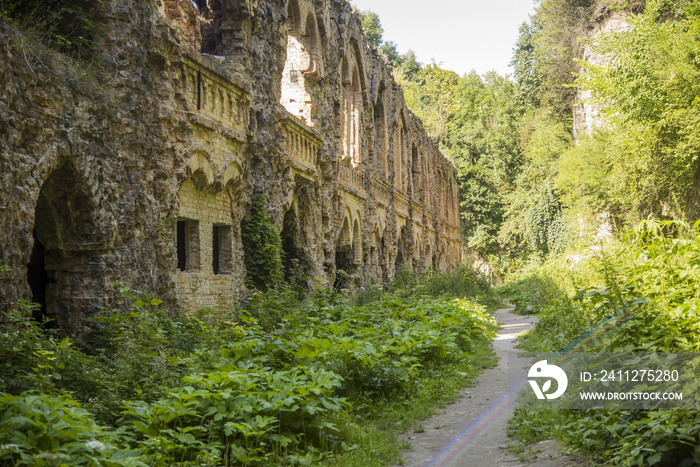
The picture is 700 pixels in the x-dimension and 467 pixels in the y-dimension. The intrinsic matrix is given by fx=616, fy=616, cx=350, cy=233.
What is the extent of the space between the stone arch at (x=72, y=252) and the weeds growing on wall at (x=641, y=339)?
506cm

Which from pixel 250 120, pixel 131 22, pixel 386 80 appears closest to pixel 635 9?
pixel 386 80

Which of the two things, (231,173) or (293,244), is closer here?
(231,173)

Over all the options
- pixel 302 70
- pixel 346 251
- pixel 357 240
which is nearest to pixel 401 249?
pixel 357 240

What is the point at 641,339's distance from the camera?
18.7 feet

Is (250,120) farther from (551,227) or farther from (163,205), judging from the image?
(551,227)

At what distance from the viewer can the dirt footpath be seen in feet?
17.8

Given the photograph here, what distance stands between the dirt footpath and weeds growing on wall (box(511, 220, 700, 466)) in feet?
0.76

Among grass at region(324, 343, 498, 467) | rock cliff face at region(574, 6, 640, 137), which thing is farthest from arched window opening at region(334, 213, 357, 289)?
rock cliff face at region(574, 6, 640, 137)

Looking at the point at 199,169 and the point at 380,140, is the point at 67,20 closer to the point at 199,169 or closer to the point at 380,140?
the point at 199,169

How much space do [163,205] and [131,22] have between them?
2.40m

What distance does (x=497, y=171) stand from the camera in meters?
44.3

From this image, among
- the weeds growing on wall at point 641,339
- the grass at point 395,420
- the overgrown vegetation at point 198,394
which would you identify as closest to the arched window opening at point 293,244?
the overgrown vegetation at point 198,394

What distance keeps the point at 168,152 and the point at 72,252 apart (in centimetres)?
199

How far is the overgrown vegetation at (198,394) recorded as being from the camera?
376cm
